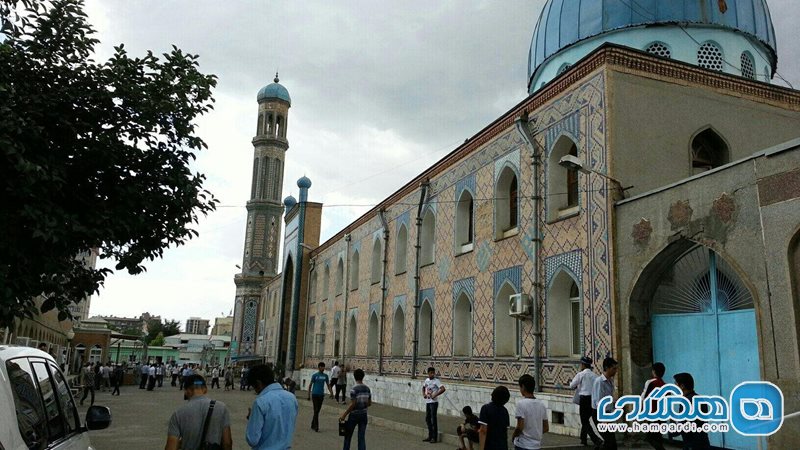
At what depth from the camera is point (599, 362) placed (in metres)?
10.6

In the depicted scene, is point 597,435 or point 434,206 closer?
point 597,435

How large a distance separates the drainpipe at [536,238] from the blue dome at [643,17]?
12.5 ft

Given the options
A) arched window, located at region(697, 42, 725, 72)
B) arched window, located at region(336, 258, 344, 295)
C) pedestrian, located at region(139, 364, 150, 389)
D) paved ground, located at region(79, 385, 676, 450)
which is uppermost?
arched window, located at region(697, 42, 725, 72)

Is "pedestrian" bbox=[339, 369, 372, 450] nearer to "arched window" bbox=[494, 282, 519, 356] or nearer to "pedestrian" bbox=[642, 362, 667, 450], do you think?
"pedestrian" bbox=[642, 362, 667, 450]

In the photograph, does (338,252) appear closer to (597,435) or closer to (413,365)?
(413,365)

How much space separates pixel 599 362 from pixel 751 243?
3.33 metres

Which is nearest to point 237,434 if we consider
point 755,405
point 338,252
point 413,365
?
Answer: point 413,365

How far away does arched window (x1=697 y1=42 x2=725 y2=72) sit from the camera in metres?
14.9

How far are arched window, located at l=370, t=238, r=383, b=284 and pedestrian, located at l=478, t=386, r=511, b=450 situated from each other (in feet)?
55.4

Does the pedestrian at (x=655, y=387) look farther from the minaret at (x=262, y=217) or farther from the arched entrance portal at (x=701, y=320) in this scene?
the minaret at (x=262, y=217)

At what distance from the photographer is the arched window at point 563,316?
12.1 meters

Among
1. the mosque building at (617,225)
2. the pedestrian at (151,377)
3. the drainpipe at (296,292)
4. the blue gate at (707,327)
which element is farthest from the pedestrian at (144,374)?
the blue gate at (707,327)

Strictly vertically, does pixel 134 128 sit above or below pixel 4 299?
above

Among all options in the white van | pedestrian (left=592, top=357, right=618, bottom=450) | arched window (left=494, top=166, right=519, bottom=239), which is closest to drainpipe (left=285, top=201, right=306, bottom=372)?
arched window (left=494, top=166, right=519, bottom=239)
